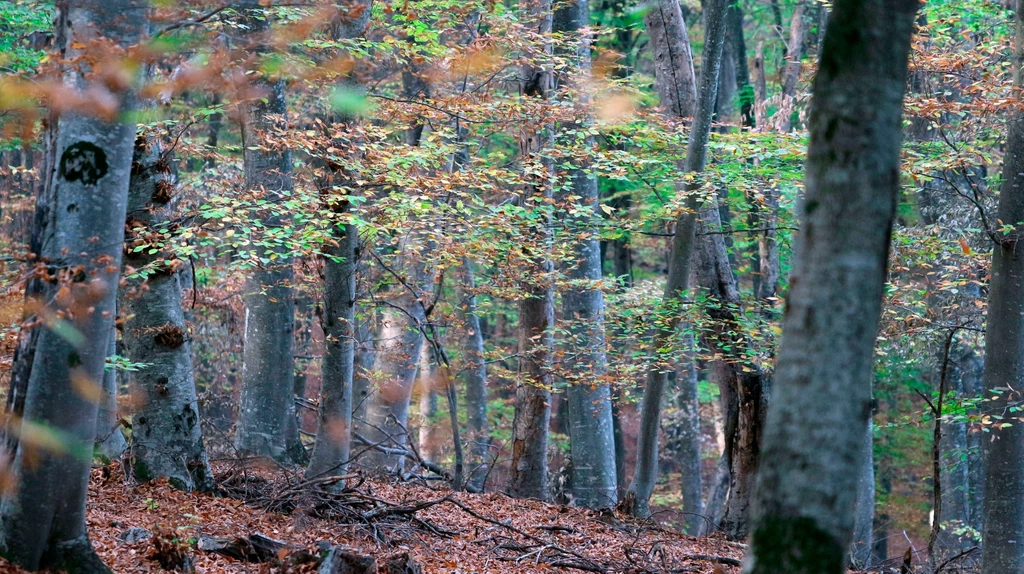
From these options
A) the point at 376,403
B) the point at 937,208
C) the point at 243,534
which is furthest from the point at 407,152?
the point at 937,208

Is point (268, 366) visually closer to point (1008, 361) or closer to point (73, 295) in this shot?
point (73, 295)

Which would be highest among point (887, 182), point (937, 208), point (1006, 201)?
point (937, 208)

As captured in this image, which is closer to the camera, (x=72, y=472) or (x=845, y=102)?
(x=845, y=102)

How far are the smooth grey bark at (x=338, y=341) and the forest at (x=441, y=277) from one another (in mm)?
38

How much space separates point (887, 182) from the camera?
363cm

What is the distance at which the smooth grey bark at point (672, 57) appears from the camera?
38.1 feet

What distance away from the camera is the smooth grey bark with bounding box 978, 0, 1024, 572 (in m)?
8.75

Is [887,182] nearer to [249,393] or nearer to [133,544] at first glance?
[133,544]

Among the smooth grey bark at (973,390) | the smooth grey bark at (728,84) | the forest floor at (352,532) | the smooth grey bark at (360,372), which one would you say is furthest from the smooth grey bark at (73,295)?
the smooth grey bark at (728,84)

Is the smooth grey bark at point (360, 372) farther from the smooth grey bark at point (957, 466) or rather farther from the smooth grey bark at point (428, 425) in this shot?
the smooth grey bark at point (957, 466)

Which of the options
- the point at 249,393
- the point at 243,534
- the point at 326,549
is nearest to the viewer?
the point at 326,549

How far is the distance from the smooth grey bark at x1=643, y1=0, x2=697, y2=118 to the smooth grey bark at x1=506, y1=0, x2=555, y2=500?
151 cm

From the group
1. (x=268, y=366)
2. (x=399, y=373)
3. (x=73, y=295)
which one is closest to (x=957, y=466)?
(x=399, y=373)

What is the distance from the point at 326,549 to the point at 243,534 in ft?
4.08
